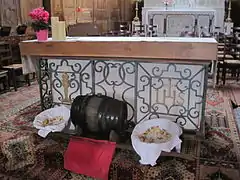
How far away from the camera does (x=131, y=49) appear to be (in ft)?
8.15

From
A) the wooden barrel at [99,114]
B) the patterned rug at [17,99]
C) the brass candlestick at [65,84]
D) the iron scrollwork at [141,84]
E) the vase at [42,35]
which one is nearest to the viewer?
the wooden barrel at [99,114]

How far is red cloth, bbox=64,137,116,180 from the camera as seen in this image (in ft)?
7.54

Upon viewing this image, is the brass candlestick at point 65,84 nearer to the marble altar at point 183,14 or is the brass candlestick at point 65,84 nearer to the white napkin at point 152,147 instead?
the white napkin at point 152,147

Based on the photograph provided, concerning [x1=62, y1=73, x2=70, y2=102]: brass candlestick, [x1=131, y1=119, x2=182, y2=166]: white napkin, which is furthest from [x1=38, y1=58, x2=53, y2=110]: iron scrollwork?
[x1=131, y1=119, x2=182, y2=166]: white napkin

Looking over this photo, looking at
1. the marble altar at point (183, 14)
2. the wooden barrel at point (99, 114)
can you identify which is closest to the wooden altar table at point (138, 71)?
the wooden barrel at point (99, 114)

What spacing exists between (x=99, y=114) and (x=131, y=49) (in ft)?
2.22

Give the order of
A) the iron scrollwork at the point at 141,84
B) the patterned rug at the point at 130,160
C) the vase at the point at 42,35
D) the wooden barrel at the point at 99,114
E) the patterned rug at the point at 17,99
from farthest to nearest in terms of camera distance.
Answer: the patterned rug at the point at 17,99
the vase at the point at 42,35
the iron scrollwork at the point at 141,84
the wooden barrel at the point at 99,114
the patterned rug at the point at 130,160

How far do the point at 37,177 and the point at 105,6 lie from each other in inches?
318

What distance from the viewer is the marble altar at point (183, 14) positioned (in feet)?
28.4

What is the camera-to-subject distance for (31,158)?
2.54 metres

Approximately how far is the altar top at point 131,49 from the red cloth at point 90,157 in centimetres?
82

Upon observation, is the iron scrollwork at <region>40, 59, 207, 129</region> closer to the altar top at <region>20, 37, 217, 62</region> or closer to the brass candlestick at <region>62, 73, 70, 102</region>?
the brass candlestick at <region>62, 73, 70, 102</region>

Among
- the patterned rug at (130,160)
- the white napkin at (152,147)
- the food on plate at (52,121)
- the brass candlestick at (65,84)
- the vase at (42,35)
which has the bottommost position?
the patterned rug at (130,160)

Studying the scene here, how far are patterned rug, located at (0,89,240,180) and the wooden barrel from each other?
0.25 m
